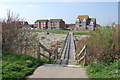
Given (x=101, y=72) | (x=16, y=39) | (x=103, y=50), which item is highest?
(x=16, y=39)

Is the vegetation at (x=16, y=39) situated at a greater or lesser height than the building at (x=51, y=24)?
lesser

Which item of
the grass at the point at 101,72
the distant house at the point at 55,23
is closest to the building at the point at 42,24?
the distant house at the point at 55,23

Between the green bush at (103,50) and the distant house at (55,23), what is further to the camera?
the distant house at (55,23)

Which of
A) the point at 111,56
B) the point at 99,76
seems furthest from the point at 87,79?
the point at 111,56

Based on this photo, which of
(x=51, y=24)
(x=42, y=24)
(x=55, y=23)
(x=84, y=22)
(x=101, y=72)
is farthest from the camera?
(x=42, y=24)

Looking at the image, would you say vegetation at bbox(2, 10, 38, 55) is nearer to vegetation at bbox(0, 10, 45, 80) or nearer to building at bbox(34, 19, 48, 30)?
→ vegetation at bbox(0, 10, 45, 80)

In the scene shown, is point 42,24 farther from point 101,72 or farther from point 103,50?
point 101,72

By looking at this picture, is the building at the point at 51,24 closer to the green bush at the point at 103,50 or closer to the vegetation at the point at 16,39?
the vegetation at the point at 16,39

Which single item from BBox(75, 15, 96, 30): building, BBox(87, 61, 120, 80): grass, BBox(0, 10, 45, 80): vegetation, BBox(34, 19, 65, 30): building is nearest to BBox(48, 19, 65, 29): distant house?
BBox(34, 19, 65, 30): building

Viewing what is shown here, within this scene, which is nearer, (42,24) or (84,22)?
(84,22)

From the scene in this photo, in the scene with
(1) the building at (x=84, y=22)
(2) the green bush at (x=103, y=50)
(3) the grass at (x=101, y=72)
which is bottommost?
(3) the grass at (x=101, y=72)

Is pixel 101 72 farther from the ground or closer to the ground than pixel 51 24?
closer to the ground

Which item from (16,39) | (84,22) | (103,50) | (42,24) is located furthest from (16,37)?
(42,24)

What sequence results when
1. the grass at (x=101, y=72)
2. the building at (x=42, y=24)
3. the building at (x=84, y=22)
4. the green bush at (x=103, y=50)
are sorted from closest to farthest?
the grass at (x=101, y=72)
the green bush at (x=103, y=50)
the building at (x=84, y=22)
the building at (x=42, y=24)
